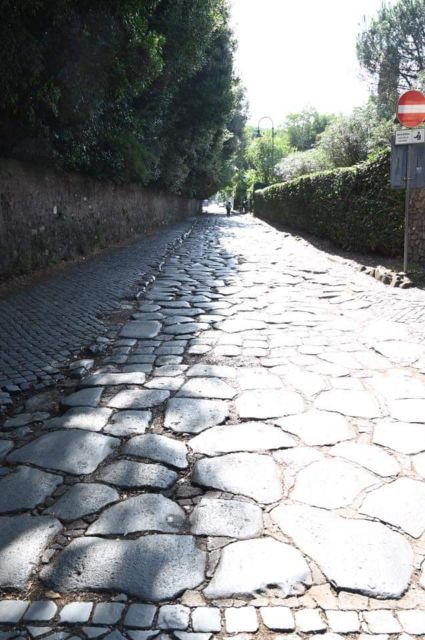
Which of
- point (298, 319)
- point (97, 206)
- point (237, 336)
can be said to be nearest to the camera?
point (237, 336)

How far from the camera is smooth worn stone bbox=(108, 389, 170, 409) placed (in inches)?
129

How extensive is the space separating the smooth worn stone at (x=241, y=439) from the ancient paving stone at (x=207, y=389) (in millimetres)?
480

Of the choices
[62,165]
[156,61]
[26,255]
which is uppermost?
[156,61]

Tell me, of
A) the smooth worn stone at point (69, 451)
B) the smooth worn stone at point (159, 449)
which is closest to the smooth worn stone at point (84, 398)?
the smooth worn stone at point (69, 451)

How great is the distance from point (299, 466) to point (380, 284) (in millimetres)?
5518

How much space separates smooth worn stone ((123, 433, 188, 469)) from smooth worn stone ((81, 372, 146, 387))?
0.93 m

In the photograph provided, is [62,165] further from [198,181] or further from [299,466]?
[198,181]

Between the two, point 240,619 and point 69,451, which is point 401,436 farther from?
point 69,451

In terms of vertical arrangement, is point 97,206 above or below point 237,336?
above

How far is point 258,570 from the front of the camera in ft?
5.90

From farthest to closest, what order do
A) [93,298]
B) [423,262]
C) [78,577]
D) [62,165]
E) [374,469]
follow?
[62,165], [423,262], [93,298], [374,469], [78,577]

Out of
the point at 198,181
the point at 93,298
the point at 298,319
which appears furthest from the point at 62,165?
the point at 198,181

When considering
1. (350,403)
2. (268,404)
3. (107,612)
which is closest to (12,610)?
(107,612)

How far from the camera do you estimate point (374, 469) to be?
245 centimetres
